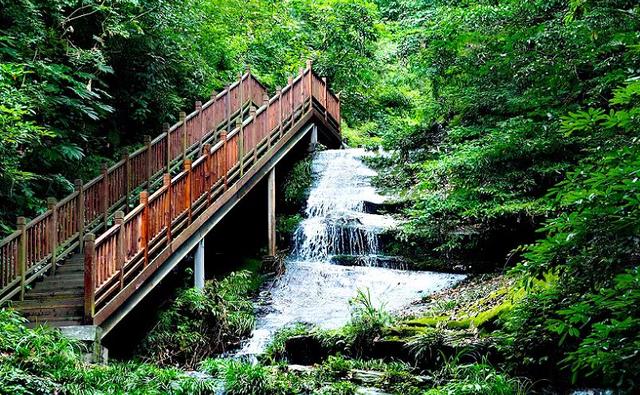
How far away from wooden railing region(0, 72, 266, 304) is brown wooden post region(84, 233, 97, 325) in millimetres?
1290

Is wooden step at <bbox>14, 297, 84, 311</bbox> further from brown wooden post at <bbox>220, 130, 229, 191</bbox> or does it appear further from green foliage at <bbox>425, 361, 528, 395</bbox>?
green foliage at <bbox>425, 361, 528, 395</bbox>

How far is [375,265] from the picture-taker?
1157 centimetres

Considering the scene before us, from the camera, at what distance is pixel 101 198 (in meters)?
9.81

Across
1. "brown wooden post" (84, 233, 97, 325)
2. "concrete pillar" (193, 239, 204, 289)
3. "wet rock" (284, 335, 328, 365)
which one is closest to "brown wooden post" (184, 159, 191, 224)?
"concrete pillar" (193, 239, 204, 289)

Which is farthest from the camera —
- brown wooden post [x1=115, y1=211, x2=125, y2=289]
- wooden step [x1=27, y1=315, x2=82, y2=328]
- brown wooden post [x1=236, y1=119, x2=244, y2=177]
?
brown wooden post [x1=236, y1=119, x2=244, y2=177]

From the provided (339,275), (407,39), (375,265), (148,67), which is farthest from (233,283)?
(407,39)

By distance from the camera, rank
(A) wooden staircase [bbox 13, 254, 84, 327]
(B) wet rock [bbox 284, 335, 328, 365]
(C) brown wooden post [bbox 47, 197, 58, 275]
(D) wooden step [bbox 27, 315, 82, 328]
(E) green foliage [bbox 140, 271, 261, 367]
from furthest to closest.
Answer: (E) green foliage [bbox 140, 271, 261, 367] < (C) brown wooden post [bbox 47, 197, 58, 275] < (B) wet rock [bbox 284, 335, 328, 365] < (A) wooden staircase [bbox 13, 254, 84, 327] < (D) wooden step [bbox 27, 315, 82, 328]

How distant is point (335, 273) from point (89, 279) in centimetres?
504

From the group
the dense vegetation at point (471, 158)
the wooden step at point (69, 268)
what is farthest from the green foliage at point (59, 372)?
the wooden step at point (69, 268)

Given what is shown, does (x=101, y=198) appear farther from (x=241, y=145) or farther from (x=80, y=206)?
(x=241, y=145)

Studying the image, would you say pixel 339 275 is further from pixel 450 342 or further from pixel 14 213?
pixel 14 213

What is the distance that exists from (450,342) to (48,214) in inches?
236

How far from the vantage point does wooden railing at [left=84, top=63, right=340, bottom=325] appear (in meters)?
7.55

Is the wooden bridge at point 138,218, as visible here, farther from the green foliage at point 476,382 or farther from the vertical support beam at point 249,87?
the green foliage at point 476,382
